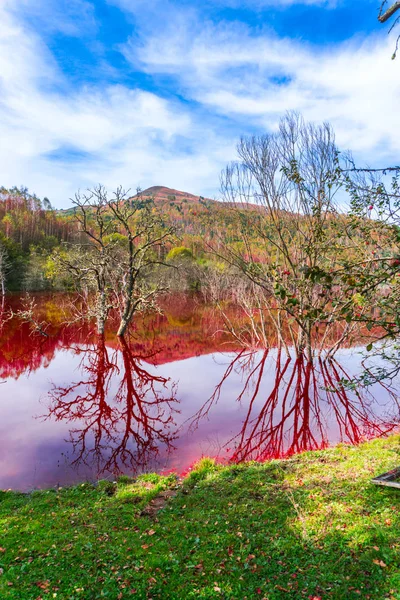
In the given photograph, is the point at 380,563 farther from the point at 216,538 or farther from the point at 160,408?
the point at 160,408

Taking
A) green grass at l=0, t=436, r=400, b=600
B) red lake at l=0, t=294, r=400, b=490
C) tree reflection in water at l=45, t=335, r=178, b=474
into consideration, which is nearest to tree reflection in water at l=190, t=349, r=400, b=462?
red lake at l=0, t=294, r=400, b=490

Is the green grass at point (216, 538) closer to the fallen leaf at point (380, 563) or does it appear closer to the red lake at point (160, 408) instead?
the fallen leaf at point (380, 563)

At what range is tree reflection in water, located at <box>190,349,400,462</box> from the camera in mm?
9211

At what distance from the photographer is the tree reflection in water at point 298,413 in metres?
9.21

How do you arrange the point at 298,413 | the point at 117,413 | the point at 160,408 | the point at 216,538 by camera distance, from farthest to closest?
1. the point at 160,408
2. the point at 298,413
3. the point at 117,413
4. the point at 216,538

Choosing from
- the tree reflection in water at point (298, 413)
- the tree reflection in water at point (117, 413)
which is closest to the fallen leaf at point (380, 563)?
the tree reflection in water at point (298, 413)

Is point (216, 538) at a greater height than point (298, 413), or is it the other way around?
point (216, 538)

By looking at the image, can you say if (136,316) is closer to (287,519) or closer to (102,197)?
(102,197)

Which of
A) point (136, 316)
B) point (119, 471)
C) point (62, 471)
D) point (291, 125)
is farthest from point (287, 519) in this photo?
point (136, 316)

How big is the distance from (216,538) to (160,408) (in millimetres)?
6822

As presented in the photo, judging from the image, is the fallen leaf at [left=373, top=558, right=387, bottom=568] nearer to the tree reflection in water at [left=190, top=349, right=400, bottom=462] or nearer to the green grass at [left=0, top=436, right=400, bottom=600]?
the green grass at [left=0, top=436, right=400, bottom=600]

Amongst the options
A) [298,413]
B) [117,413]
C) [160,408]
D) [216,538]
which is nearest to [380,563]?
[216,538]

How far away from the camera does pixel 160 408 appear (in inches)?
455

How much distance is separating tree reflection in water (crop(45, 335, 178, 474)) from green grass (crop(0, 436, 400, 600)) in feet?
4.69
